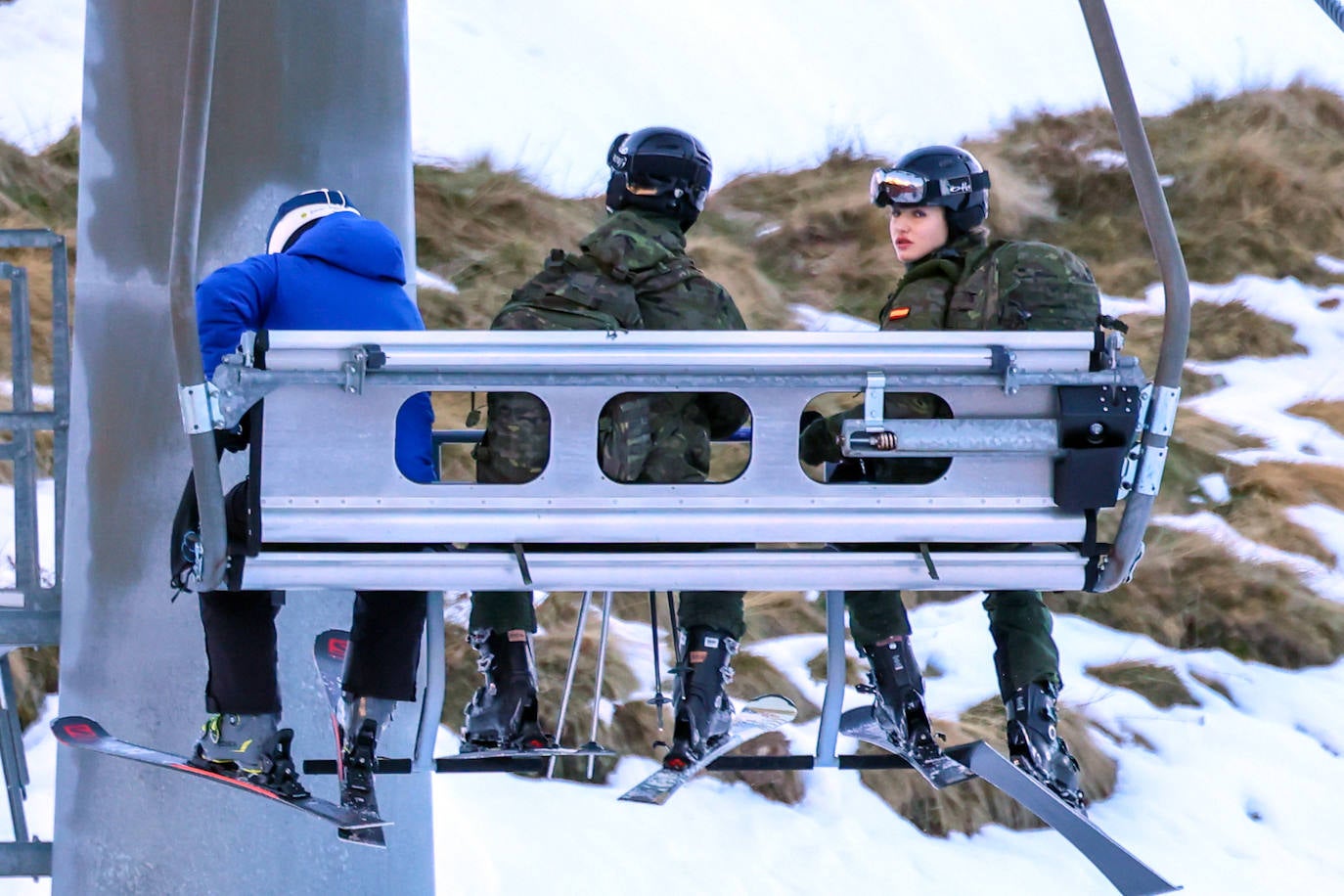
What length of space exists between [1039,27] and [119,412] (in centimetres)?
1175

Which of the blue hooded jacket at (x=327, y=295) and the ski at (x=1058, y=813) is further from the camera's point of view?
the ski at (x=1058, y=813)

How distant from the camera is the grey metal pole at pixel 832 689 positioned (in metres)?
3.82

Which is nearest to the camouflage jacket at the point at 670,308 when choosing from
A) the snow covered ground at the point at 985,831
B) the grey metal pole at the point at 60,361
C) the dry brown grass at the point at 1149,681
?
the grey metal pole at the point at 60,361

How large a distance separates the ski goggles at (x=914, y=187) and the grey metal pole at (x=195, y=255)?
1.47m

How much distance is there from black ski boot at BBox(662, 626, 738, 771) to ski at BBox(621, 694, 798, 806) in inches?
1.2

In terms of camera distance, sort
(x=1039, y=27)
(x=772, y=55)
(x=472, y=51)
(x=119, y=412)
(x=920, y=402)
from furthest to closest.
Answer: (x=1039, y=27) < (x=772, y=55) < (x=472, y=51) < (x=119, y=412) < (x=920, y=402)

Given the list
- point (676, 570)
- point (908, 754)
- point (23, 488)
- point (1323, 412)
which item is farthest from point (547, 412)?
point (1323, 412)

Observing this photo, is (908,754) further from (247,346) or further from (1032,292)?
(247,346)

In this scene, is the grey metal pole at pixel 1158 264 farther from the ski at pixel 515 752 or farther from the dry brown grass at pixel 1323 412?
the dry brown grass at pixel 1323 412

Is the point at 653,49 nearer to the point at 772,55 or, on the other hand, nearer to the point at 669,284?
the point at 772,55

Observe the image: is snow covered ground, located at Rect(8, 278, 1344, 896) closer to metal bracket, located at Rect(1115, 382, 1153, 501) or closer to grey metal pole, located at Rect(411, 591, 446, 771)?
grey metal pole, located at Rect(411, 591, 446, 771)

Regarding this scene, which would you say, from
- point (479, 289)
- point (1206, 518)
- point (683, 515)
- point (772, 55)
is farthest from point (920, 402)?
point (772, 55)

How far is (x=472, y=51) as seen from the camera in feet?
41.1

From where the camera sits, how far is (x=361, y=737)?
379cm
